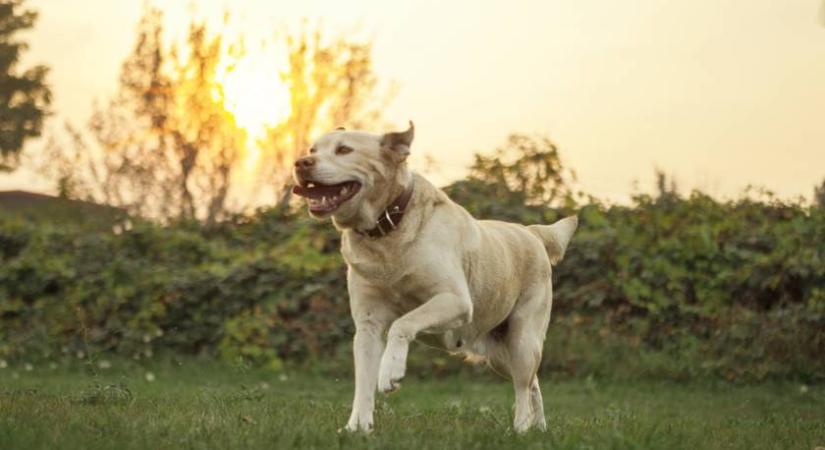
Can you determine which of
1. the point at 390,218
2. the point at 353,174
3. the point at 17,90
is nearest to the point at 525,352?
the point at 390,218

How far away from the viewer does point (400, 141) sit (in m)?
6.34

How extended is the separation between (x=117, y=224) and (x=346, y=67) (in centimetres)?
573

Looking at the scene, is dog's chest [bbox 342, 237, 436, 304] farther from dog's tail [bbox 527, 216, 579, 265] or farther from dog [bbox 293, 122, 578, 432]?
dog's tail [bbox 527, 216, 579, 265]

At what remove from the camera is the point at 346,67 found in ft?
63.4

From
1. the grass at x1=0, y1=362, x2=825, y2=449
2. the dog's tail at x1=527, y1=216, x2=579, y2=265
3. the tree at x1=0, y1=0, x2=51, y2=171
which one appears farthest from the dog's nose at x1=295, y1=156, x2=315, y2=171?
the tree at x1=0, y1=0, x2=51, y2=171

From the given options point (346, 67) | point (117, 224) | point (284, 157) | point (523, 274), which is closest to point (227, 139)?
point (284, 157)

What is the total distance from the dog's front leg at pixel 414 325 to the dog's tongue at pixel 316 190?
0.74 m

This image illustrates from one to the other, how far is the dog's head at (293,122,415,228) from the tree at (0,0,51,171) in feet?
98.3

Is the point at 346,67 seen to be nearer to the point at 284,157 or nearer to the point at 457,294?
the point at 284,157

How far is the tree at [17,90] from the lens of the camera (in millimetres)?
35312

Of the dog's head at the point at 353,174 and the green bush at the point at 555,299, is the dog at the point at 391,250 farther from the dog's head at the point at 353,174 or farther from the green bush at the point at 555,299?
the green bush at the point at 555,299

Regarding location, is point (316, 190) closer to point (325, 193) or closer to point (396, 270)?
point (325, 193)

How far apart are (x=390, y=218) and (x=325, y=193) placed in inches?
14.1

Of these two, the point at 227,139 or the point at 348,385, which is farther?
the point at 227,139
